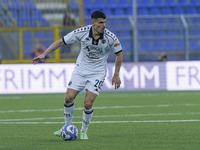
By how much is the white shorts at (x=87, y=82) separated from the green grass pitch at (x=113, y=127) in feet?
2.34

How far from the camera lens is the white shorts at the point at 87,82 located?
6551 mm

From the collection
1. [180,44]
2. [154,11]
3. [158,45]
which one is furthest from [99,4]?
[180,44]

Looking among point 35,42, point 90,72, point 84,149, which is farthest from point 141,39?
point 84,149

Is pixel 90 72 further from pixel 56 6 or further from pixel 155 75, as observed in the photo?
pixel 56 6

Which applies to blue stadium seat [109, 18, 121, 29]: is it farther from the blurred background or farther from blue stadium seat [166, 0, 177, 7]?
blue stadium seat [166, 0, 177, 7]

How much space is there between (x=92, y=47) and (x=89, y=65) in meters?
0.28

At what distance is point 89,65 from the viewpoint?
6.63 metres

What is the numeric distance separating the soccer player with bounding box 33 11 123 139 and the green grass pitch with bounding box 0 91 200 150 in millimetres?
497

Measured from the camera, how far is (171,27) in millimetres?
18469

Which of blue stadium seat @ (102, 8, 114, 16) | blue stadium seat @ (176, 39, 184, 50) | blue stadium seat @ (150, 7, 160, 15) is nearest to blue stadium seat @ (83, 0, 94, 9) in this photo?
blue stadium seat @ (102, 8, 114, 16)

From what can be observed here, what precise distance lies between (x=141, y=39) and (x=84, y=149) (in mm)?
14333

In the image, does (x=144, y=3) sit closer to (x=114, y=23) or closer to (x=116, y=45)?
(x=114, y=23)

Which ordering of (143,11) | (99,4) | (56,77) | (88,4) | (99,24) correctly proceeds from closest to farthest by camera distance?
(99,24)
(56,77)
(88,4)
(143,11)
(99,4)

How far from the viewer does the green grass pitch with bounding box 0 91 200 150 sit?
5.72 metres
